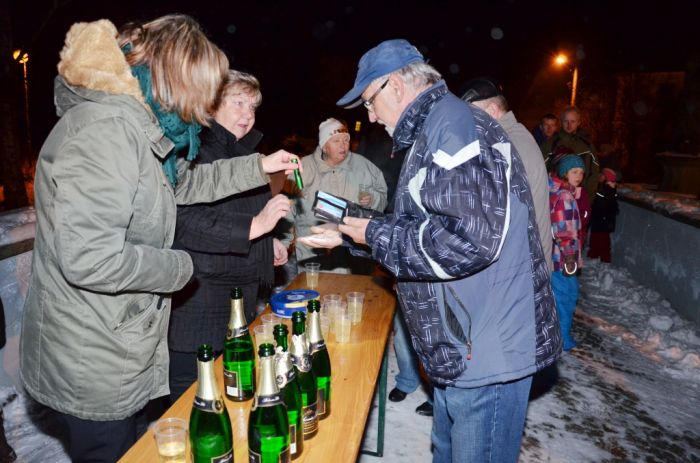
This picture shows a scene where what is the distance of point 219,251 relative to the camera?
2.48m

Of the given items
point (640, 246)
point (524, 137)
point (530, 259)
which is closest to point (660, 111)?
point (640, 246)

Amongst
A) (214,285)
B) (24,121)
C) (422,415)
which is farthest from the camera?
(24,121)

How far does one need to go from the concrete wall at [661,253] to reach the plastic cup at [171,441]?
20.1 feet

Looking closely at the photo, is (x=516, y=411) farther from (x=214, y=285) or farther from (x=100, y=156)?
(x=100, y=156)

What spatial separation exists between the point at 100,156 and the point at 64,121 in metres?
0.22

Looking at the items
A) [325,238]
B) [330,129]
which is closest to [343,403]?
[325,238]

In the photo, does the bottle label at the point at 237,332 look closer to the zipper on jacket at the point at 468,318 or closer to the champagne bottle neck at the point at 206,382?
the champagne bottle neck at the point at 206,382

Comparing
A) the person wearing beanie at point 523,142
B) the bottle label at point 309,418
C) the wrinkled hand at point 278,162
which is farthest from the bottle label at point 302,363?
the person wearing beanie at point 523,142

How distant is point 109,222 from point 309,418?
0.90m

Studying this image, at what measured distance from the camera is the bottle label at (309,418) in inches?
60.6

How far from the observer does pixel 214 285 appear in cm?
263

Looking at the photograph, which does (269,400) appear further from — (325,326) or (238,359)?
(325,326)

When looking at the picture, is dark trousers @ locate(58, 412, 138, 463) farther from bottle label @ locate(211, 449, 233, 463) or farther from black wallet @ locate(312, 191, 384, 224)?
black wallet @ locate(312, 191, 384, 224)

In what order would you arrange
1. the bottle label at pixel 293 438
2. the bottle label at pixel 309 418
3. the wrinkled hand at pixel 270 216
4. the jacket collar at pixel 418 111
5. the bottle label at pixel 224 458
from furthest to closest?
the wrinkled hand at pixel 270 216
the jacket collar at pixel 418 111
the bottle label at pixel 309 418
the bottle label at pixel 293 438
the bottle label at pixel 224 458
